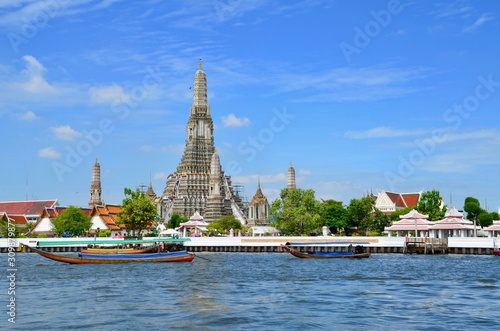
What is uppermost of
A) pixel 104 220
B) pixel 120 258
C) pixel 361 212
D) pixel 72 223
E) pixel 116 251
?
pixel 361 212

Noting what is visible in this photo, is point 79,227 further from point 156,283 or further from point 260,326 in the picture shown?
point 260,326

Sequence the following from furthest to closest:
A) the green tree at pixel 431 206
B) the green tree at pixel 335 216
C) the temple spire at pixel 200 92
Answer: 1. the temple spire at pixel 200 92
2. the green tree at pixel 335 216
3. the green tree at pixel 431 206

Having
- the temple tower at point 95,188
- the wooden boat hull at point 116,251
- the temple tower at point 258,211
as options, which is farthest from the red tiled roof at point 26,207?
the wooden boat hull at point 116,251

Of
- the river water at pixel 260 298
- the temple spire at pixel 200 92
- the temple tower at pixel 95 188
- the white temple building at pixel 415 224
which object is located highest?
A: the temple spire at pixel 200 92

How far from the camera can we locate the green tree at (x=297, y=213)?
94.4 metres

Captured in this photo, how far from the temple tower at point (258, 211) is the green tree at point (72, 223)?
40.0 metres

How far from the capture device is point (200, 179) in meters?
144

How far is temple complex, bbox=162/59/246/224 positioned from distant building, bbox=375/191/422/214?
29.6m

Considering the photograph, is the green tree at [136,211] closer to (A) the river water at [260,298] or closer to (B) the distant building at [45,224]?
(B) the distant building at [45,224]

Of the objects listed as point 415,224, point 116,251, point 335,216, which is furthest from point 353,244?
point 116,251

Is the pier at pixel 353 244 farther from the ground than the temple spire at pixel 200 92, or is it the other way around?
the temple spire at pixel 200 92

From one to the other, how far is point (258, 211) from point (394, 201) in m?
28.6

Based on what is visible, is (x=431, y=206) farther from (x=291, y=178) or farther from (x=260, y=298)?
(x=260, y=298)

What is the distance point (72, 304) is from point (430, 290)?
20.2 metres
